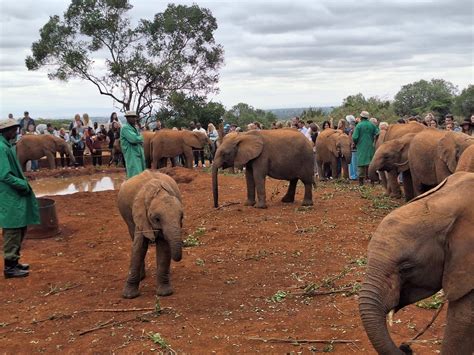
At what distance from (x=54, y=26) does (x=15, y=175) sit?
25.4 metres

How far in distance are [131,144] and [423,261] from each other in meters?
7.05

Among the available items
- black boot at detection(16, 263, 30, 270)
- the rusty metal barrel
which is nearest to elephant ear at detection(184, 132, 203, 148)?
the rusty metal barrel

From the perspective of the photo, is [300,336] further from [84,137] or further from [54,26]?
[54,26]

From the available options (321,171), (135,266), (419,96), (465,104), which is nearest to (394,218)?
(135,266)

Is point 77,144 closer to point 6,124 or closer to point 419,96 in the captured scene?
point 6,124

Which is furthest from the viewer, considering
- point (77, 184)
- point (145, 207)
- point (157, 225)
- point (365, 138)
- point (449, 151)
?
point (77, 184)

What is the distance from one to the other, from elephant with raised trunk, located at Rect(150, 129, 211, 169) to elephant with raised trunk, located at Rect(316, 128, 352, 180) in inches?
206

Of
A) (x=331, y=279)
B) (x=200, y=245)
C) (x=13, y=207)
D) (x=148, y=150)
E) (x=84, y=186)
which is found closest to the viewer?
(x=331, y=279)

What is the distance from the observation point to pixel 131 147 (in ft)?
31.9

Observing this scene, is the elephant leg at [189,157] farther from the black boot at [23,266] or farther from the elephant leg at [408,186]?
the black boot at [23,266]

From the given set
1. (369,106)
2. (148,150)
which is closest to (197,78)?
(369,106)

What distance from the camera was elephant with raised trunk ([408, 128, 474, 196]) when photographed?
10109 millimetres

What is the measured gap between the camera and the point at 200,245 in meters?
9.94

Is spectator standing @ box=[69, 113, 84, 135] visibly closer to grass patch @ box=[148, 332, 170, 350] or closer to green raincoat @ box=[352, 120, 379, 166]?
green raincoat @ box=[352, 120, 379, 166]
